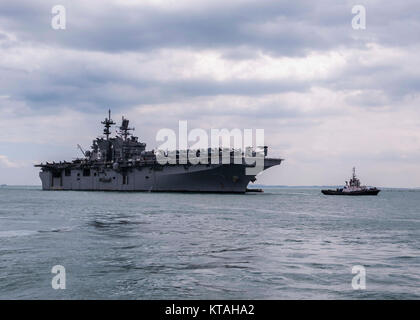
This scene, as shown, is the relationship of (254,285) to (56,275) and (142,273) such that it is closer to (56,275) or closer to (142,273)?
(142,273)

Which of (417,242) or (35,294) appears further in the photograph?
(417,242)

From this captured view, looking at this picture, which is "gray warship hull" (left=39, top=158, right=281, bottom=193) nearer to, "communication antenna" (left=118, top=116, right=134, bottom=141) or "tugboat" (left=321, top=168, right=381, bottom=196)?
"communication antenna" (left=118, top=116, right=134, bottom=141)

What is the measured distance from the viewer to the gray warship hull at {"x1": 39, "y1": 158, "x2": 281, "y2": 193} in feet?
220

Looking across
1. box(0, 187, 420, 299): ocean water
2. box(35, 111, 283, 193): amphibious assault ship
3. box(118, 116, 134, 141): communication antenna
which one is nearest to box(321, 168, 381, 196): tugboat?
box(35, 111, 283, 193): amphibious assault ship

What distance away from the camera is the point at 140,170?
2938 inches

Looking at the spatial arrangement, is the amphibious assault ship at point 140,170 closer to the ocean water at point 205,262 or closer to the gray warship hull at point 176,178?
the gray warship hull at point 176,178

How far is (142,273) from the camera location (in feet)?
39.1

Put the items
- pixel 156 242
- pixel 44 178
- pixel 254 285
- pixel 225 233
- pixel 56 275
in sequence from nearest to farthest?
pixel 254 285 < pixel 56 275 < pixel 156 242 < pixel 225 233 < pixel 44 178

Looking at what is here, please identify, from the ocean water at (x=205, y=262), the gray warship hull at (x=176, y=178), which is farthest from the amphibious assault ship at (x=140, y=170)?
the ocean water at (x=205, y=262)

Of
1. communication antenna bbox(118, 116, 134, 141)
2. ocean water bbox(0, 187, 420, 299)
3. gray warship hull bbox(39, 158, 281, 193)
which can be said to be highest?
communication antenna bbox(118, 116, 134, 141)

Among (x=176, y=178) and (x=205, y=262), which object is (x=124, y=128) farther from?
(x=205, y=262)

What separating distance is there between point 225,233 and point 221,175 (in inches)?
1854

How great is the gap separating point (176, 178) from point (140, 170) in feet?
26.7

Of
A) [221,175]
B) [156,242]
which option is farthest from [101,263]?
[221,175]
